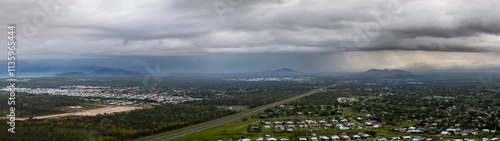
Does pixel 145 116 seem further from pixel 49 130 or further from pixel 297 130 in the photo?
pixel 297 130

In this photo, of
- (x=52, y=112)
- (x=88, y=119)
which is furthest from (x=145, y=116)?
(x=52, y=112)

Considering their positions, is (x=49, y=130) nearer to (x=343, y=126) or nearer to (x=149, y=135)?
(x=149, y=135)

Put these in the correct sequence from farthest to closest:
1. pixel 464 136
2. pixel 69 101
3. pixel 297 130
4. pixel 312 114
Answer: pixel 69 101, pixel 312 114, pixel 297 130, pixel 464 136

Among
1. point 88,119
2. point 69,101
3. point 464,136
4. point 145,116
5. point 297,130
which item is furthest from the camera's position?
point 69,101

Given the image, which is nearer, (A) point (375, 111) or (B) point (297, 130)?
(B) point (297, 130)

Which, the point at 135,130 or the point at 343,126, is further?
the point at 343,126

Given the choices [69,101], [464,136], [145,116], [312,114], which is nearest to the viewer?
[464,136]

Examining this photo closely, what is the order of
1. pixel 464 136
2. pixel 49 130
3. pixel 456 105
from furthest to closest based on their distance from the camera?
pixel 456 105
pixel 49 130
pixel 464 136

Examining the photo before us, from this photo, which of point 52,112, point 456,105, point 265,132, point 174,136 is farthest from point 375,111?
point 52,112
